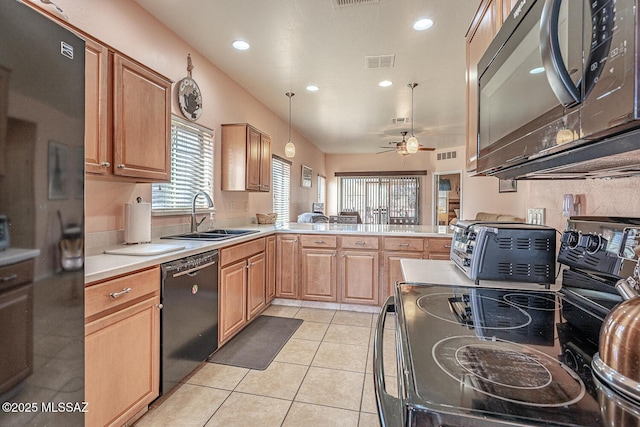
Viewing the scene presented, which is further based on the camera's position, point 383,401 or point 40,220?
point 40,220

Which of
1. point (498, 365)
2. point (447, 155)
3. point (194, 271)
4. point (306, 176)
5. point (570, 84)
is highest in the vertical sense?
point (447, 155)

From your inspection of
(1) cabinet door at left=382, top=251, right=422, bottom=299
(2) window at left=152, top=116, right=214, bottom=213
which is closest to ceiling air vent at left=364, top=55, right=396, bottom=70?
(2) window at left=152, top=116, right=214, bottom=213

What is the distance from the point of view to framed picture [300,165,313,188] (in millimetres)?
6970

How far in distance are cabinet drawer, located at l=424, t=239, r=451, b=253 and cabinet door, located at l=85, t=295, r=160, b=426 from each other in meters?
2.54

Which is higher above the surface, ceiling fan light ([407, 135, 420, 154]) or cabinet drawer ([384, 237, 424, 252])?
ceiling fan light ([407, 135, 420, 154])

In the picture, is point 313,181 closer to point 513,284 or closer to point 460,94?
point 460,94

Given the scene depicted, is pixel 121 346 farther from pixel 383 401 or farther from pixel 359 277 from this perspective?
pixel 359 277

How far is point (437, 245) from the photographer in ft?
10.7

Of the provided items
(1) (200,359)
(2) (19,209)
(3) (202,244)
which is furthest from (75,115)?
(1) (200,359)

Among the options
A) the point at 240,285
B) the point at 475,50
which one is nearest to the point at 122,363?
the point at 240,285

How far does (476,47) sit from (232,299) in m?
2.45

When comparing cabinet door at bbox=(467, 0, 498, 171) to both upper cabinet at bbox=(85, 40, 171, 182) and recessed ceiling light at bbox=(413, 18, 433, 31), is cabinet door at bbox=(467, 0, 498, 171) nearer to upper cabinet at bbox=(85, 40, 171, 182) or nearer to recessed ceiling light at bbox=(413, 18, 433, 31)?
recessed ceiling light at bbox=(413, 18, 433, 31)

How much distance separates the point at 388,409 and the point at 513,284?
40.3 inches

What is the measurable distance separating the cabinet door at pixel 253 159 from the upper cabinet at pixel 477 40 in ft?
7.95
